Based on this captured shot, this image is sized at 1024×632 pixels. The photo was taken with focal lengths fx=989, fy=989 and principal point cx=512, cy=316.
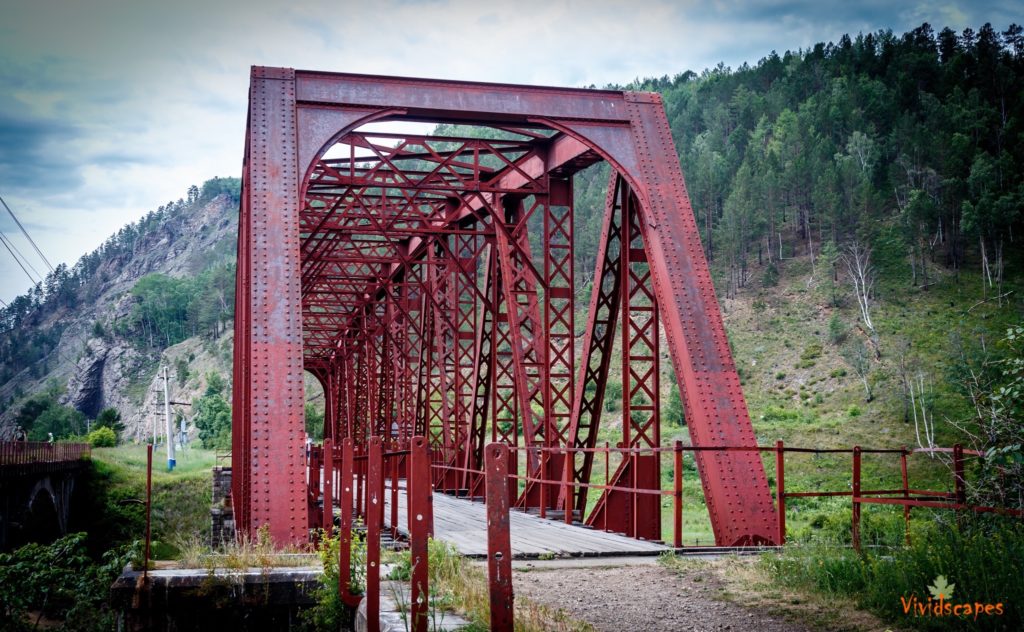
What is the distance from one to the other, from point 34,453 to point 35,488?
2.24 m

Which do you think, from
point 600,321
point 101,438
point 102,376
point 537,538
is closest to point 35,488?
point 600,321

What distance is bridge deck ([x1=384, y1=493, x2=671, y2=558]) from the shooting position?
1046 centimetres

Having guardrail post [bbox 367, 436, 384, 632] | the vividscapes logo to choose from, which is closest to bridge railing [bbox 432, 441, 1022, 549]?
the vividscapes logo

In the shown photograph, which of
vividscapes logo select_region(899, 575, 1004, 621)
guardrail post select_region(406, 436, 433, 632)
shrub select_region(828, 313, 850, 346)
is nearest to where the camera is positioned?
guardrail post select_region(406, 436, 433, 632)

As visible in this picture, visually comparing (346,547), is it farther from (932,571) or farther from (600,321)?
(600,321)

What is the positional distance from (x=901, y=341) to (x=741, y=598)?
213 ft

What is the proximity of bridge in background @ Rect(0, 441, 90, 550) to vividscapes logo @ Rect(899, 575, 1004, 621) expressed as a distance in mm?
32460

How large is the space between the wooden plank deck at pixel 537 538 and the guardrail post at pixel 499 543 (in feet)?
17.9

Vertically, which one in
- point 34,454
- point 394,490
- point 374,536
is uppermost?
point 374,536

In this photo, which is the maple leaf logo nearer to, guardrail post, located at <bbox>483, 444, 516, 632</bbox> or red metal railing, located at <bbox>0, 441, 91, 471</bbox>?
guardrail post, located at <bbox>483, 444, 516, 632</bbox>

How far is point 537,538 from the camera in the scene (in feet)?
39.5

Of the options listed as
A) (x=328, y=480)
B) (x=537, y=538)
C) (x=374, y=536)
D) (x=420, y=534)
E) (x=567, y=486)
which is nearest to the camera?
(x=420, y=534)

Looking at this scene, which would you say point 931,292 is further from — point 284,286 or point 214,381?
point 214,381

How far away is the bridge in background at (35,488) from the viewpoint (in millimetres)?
35062
